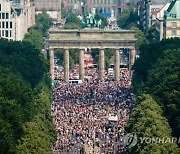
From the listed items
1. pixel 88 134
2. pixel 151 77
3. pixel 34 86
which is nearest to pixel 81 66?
pixel 34 86

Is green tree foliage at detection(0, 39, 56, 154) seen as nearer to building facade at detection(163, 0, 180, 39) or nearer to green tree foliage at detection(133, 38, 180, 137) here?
green tree foliage at detection(133, 38, 180, 137)

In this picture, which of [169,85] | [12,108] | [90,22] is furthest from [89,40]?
[12,108]

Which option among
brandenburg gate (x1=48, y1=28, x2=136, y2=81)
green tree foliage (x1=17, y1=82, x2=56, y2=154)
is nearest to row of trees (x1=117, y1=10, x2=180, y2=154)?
green tree foliage (x1=17, y1=82, x2=56, y2=154)

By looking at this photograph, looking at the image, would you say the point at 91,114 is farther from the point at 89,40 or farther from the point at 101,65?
the point at 101,65

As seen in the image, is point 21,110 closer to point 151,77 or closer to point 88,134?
point 88,134

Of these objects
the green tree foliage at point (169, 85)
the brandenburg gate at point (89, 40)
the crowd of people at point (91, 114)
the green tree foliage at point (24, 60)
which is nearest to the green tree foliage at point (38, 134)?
the crowd of people at point (91, 114)

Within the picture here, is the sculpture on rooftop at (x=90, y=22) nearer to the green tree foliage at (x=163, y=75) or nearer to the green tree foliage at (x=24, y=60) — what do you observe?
the green tree foliage at (x=163, y=75)
